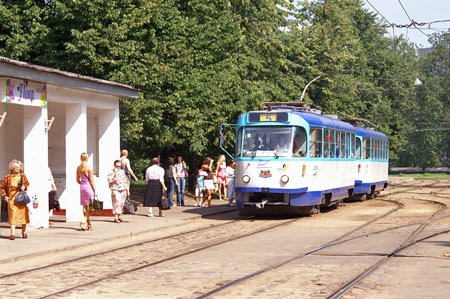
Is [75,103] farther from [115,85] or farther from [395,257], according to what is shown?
[395,257]

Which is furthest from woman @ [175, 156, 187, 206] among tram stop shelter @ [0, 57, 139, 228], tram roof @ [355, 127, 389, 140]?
tram roof @ [355, 127, 389, 140]

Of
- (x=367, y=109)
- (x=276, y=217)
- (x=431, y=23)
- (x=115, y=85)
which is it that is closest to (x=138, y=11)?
(x=115, y=85)

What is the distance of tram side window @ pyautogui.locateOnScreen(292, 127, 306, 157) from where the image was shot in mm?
20906

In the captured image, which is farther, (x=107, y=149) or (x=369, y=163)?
(x=369, y=163)

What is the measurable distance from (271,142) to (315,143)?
1715 millimetres

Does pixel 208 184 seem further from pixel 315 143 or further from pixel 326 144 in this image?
pixel 315 143

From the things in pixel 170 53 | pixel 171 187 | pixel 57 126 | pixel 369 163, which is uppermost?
pixel 170 53

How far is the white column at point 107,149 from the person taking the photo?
21.4m

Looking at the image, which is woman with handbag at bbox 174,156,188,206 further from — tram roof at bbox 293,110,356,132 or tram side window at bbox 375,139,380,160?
tram side window at bbox 375,139,380,160

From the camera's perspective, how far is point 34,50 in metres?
27.2

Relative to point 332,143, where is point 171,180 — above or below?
below

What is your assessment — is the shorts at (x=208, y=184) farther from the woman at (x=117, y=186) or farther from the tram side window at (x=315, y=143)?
the woman at (x=117, y=186)

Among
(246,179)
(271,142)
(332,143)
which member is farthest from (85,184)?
(332,143)

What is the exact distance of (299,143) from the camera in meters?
21.1
